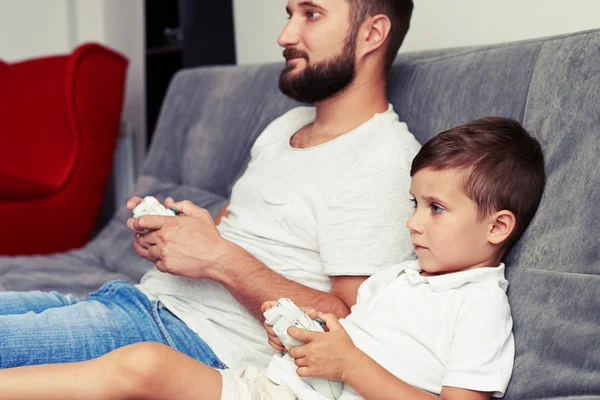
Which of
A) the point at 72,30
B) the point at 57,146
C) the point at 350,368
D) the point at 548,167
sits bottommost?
the point at 57,146

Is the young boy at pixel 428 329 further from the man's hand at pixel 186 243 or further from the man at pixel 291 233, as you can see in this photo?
the man's hand at pixel 186 243

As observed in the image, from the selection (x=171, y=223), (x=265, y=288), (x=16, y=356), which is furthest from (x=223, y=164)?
(x=16, y=356)

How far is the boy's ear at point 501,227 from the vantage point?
1.07m

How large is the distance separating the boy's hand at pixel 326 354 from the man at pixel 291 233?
0.77ft

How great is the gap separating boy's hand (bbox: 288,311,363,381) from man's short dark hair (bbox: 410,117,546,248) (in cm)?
28

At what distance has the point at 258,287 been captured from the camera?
1.27m

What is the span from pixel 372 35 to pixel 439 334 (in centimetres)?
71

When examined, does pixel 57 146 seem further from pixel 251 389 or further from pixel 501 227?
pixel 501 227

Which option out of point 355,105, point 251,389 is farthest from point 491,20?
point 251,389

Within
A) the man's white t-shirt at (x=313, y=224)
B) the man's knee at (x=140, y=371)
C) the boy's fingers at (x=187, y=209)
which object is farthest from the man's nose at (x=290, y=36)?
the man's knee at (x=140, y=371)

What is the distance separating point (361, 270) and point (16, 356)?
593mm

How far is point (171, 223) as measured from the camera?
1363 mm

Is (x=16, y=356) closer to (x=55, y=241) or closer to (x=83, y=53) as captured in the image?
(x=55, y=241)

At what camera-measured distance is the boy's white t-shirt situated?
0.97 m
